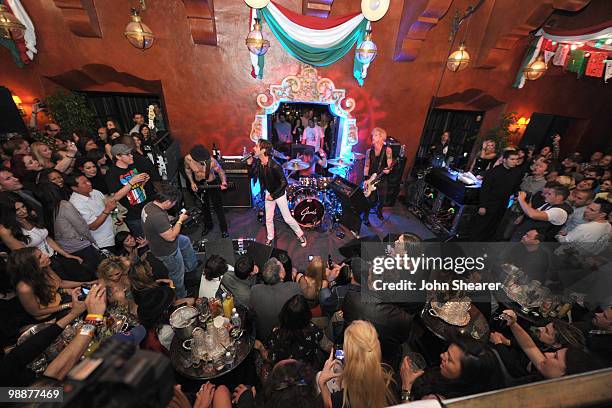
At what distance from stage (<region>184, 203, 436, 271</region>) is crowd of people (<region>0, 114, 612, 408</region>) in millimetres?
1432

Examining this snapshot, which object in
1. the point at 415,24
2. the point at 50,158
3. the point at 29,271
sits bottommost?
the point at 29,271

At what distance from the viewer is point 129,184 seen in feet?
13.3

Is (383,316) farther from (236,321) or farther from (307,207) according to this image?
(307,207)

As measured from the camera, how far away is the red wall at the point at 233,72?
5.64 meters

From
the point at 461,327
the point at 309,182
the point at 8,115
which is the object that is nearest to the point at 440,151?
the point at 309,182

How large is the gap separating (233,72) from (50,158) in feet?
13.0

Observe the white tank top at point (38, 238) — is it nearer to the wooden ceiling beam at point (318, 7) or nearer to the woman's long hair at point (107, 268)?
the woman's long hair at point (107, 268)

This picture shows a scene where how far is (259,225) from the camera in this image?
6246 millimetres

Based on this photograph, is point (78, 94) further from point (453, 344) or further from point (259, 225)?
point (453, 344)

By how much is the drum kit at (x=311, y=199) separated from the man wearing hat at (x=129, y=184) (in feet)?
8.78

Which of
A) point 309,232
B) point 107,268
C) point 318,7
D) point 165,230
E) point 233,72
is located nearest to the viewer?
point 107,268

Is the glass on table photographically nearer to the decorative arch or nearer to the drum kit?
the drum kit

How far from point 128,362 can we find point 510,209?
749 centimetres

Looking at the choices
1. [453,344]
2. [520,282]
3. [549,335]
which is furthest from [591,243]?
[453,344]
